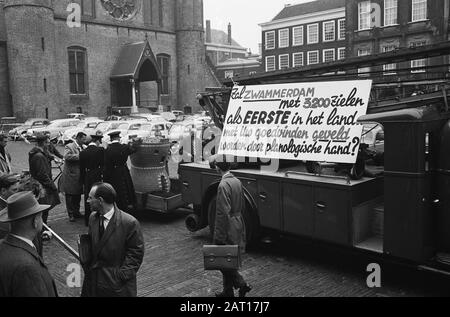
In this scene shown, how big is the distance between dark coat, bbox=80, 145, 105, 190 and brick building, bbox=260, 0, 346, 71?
40456mm

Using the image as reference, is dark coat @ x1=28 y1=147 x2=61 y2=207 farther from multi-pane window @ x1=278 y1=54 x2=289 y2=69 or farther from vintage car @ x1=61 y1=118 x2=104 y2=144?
multi-pane window @ x1=278 y1=54 x2=289 y2=69

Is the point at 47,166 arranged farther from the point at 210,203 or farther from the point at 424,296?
the point at 424,296

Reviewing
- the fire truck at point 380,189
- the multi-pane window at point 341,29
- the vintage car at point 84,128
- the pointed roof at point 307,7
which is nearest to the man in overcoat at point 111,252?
the fire truck at point 380,189

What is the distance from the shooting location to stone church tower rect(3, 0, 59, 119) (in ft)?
110

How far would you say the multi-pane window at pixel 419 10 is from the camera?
38031mm

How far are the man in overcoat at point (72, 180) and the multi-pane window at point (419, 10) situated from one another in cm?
3601

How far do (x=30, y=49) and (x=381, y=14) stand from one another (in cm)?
2884

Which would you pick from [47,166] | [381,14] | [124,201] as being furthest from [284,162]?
[381,14]

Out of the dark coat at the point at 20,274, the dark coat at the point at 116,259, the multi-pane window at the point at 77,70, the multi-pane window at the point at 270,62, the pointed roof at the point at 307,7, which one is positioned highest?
the pointed roof at the point at 307,7

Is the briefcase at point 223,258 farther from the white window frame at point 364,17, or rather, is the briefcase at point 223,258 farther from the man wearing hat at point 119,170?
the white window frame at point 364,17

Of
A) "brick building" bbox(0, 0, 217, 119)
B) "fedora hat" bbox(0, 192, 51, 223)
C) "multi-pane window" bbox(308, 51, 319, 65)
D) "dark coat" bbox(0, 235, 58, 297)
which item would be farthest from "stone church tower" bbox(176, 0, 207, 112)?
"dark coat" bbox(0, 235, 58, 297)

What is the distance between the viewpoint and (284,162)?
7496 mm

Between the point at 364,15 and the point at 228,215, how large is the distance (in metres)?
40.6

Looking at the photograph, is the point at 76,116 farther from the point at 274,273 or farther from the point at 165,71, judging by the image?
the point at 274,273
